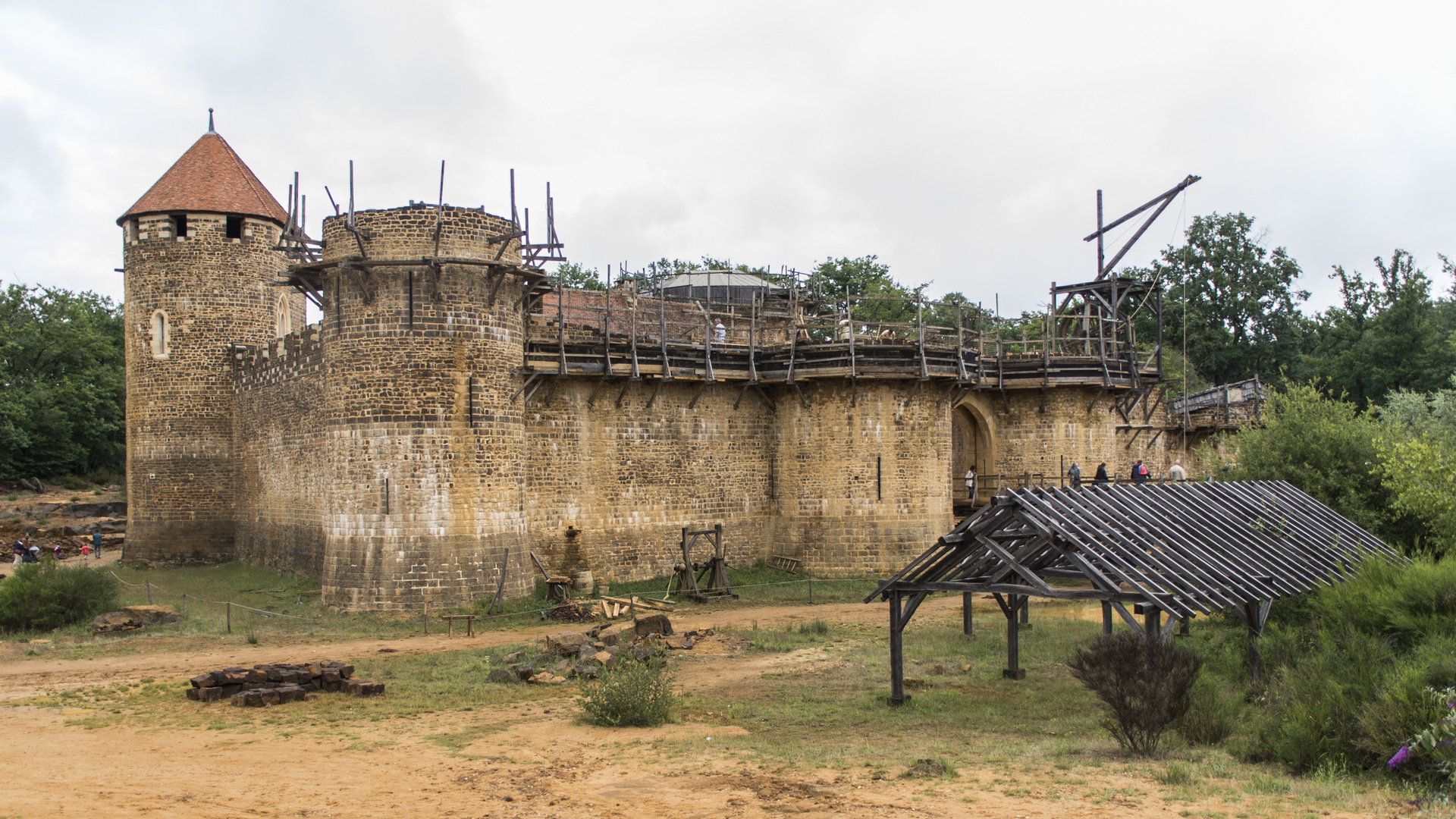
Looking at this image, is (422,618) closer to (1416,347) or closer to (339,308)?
(339,308)

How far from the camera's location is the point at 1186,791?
8883mm

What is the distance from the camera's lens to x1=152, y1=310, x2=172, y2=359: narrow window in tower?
2877 cm

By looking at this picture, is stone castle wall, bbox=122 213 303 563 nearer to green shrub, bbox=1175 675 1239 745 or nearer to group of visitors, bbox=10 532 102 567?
group of visitors, bbox=10 532 102 567

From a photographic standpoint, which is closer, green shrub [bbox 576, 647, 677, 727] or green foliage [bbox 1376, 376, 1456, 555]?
green shrub [bbox 576, 647, 677, 727]

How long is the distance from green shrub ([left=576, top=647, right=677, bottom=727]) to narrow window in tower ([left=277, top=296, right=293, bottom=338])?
21.3 metres

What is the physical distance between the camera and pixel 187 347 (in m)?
28.8

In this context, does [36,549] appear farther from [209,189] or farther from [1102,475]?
[1102,475]

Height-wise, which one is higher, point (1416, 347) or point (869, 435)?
point (1416, 347)

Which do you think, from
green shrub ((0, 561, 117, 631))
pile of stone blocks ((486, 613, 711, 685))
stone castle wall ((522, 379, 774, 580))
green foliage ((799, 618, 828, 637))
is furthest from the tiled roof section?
green foliage ((799, 618, 828, 637))

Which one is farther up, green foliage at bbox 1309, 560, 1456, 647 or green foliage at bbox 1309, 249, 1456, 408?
green foliage at bbox 1309, 249, 1456, 408

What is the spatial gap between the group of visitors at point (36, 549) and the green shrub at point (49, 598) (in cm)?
983

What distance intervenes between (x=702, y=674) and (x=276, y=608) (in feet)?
36.2

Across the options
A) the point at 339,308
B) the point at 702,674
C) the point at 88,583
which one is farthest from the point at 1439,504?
the point at 88,583

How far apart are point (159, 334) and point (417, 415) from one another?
12732 mm
